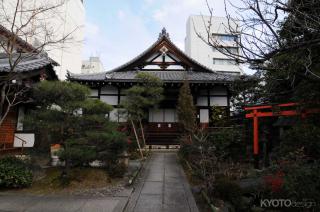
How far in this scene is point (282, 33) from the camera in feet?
20.5

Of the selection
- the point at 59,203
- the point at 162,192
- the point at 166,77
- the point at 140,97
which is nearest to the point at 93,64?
the point at 166,77

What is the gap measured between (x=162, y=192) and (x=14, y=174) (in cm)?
426

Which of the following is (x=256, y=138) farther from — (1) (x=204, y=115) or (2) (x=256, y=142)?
(1) (x=204, y=115)

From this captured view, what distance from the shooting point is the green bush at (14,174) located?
7865mm

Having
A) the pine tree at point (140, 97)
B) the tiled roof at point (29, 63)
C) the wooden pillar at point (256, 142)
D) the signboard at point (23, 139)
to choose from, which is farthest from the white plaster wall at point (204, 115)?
the signboard at point (23, 139)

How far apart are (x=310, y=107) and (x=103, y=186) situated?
22.5 feet

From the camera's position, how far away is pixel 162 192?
8109 millimetres

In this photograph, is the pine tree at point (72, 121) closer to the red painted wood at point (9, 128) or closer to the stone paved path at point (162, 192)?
the stone paved path at point (162, 192)

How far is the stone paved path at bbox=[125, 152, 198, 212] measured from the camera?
6.71 m

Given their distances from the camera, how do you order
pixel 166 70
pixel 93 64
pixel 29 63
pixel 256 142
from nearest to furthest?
pixel 256 142, pixel 29 63, pixel 166 70, pixel 93 64

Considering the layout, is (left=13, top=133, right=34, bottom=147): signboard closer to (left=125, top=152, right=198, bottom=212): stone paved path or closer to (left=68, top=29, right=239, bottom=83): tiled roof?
(left=125, top=152, right=198, bottom=212): stone paved path

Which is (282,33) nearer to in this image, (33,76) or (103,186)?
(103,186)

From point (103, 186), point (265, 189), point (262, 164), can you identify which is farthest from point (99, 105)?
point (262, 164)

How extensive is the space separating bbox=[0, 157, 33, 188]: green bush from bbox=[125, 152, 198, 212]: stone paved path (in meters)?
3.23
